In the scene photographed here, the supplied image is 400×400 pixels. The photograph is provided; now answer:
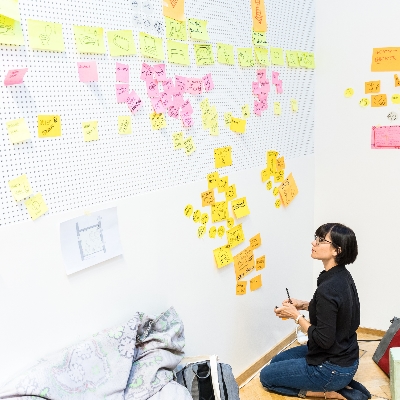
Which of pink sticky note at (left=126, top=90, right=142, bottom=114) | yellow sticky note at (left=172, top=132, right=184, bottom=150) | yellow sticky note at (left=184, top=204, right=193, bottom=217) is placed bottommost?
yellow sticky note at (left=184, top=204, right=193, bottom=217)

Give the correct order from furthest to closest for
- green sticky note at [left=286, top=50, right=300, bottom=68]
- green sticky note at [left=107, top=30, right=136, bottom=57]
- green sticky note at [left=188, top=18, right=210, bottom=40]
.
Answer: green sticky note at [left=286, top=50, right=300, bottom=68], green sticky note at [left=188, top=18, right=210, bottom=40], green sticky note at [left=107, top=30, right=136, bottom=57]

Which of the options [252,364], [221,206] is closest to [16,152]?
[221,206]

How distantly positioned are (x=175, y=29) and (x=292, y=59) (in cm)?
97

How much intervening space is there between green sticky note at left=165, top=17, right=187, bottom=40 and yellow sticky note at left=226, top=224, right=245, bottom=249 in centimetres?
88

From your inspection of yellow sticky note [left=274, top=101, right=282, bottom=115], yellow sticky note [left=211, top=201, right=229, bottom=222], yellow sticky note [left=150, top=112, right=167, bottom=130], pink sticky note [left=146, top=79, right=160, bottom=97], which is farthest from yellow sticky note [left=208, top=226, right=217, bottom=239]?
yellow sticky note [left=274, top=101, right=282, bottom=115]

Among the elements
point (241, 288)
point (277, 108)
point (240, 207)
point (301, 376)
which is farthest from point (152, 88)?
point (301, 376)

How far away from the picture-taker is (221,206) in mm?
2324

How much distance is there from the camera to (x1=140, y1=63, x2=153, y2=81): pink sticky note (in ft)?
6.14

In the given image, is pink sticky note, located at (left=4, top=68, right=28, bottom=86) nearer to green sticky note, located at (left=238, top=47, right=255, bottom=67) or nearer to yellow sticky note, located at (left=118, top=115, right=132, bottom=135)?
yellow sticky note, located at (left=118, top=115, right=132, bottom=135)

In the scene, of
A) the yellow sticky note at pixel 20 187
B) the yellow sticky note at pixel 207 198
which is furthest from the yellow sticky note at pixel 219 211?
the yellow sticky note at pixel 20 187

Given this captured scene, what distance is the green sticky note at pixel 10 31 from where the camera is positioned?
4.66ft

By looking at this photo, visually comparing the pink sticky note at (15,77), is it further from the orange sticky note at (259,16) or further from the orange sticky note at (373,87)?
the orange sticky note at (373,87)

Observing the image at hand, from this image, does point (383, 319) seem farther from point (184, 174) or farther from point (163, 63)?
point (163, 63)

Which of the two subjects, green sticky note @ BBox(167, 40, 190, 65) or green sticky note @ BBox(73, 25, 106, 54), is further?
A: green sticky note @ BBox(167, 40, 190, 65)
